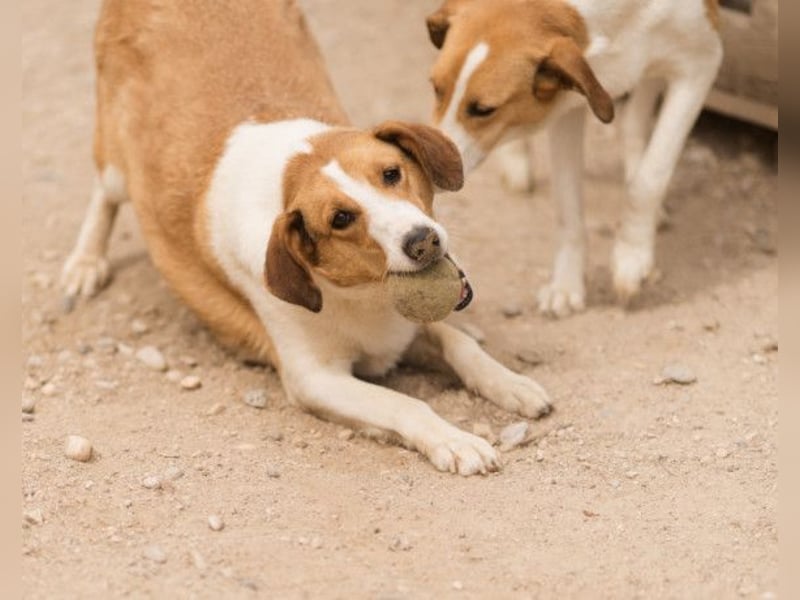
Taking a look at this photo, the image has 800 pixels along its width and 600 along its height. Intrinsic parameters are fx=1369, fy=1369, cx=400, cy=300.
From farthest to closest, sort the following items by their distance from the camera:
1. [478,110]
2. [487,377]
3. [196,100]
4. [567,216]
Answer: [567,216] → [196,100] → [478,110] → [487,377]

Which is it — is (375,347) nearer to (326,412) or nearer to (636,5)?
(326,412)

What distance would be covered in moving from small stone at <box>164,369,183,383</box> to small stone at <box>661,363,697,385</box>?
1694mm

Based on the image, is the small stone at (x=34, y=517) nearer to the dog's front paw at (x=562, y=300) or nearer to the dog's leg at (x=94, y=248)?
the dog's leg at (x=94, y=248)

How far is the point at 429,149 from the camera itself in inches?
167

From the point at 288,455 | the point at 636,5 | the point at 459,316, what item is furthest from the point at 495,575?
the point at 636,5

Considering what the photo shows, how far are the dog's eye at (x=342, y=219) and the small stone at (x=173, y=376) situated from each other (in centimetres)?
112

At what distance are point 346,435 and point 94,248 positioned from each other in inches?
66.9

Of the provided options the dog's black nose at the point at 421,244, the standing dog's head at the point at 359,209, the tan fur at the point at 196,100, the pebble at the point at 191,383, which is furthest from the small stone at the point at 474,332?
the dog's black nose at the point at 421,244

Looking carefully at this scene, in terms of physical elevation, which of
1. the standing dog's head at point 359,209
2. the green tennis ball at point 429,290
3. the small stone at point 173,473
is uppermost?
the standing dog's head at point 359,209

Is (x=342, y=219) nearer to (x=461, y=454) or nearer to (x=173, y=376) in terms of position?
(x=461, y=454)

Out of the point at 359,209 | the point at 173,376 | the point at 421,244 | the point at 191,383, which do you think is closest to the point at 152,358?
the point at 173,376

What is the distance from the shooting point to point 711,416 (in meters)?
4.46

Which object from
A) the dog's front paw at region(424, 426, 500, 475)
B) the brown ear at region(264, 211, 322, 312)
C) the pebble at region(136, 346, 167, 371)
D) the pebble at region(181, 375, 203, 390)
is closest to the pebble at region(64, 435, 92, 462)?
the pebble at region(181, 375, 203, 390)

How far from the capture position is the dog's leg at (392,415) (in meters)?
4.19
